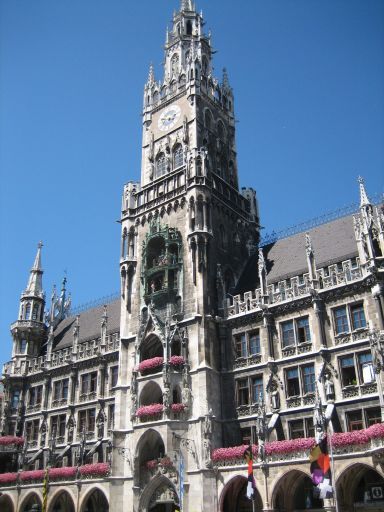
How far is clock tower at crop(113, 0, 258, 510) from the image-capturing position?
42.2 metres

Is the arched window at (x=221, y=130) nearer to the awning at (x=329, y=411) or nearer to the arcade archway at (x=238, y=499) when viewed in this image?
the awning at (x=329, y=411)

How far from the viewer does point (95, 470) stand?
46.0 meters

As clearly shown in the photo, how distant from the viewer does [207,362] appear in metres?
43.3

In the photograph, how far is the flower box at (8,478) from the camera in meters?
52.4

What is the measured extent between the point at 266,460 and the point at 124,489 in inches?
494

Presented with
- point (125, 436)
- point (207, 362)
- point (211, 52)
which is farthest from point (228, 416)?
point (211, 52)

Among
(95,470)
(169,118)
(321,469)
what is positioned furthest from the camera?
(169,118)

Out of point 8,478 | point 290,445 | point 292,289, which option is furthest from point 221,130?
point 8,478

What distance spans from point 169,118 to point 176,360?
27067 mm

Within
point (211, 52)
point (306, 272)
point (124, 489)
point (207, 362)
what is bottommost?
point (124, 489)

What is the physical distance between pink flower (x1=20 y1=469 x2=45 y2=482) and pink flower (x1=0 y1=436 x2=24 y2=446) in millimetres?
4618

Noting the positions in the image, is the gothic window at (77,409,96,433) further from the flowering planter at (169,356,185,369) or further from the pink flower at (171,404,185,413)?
the pink flower at (171,404,185,413)

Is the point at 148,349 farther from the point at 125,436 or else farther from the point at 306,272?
the point at 306,272

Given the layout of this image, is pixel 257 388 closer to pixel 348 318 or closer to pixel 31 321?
pixel 348 318
